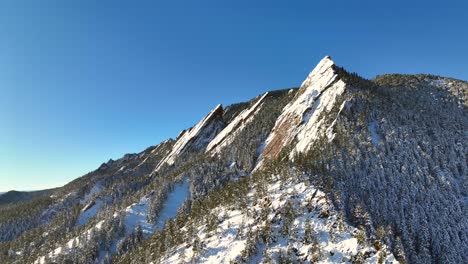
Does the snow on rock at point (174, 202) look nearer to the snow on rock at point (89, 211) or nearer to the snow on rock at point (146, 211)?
the snow on rock at point (146, 211)

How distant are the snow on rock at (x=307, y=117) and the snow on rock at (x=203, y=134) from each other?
5666 centimetres

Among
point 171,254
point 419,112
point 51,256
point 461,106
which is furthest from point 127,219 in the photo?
point 461,106

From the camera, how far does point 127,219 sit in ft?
300

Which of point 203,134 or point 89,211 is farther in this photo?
point 203,134

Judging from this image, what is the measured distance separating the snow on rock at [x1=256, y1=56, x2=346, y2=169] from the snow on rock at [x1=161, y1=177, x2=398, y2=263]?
85.1 feet

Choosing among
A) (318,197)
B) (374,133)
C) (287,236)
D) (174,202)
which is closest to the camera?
(287,236)

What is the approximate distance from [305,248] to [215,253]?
14064 mm

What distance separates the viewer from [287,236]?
43312mm

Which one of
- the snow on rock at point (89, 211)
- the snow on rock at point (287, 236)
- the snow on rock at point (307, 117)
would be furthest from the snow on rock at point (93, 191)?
the snow on rock at point (287, 236)

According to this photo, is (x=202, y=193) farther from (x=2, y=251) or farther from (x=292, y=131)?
(x=2, y=251)

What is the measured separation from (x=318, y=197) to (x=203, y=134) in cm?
12271

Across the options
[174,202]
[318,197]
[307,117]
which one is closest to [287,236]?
[318,197]

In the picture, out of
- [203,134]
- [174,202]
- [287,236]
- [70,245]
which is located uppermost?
[203,134]

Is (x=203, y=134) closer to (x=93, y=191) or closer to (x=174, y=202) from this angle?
(x=93, y=191)
